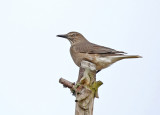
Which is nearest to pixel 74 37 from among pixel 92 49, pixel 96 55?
pixel 92 49

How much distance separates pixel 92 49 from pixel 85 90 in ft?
8.39

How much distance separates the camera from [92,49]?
10.7 meters

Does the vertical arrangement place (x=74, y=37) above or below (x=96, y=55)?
above

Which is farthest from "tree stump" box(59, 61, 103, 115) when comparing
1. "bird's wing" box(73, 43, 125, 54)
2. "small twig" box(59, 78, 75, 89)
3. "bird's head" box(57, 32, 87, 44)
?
"bird's head" box(57, 32, 87, 44)

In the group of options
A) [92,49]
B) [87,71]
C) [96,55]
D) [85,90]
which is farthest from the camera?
[92,49]

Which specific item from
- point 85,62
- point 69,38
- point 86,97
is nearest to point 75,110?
point 86,97

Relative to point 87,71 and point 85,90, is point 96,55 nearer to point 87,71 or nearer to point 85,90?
point 87,71

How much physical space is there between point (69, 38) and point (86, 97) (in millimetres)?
4410

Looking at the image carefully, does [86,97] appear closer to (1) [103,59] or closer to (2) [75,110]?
(2) [75,110]

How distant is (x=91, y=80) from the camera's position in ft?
27.9

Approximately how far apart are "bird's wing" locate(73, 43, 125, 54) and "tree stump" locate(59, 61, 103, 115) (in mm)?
1612

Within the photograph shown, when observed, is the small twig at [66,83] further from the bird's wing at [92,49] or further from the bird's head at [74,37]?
the bird's head at [74,37]

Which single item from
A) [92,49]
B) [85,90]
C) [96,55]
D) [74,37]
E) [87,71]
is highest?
[74,37]

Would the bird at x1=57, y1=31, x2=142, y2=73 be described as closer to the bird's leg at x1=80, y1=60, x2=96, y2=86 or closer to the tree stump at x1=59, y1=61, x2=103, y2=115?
the bird's leg at x1=80, y1=60, x2=96, y2=86
